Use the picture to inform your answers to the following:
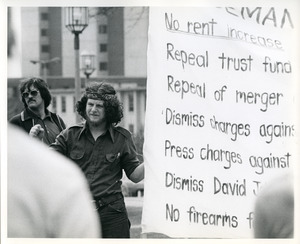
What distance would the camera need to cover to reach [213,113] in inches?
466

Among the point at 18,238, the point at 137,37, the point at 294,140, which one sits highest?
the point at 137,37

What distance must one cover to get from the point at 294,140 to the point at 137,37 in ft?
4.64

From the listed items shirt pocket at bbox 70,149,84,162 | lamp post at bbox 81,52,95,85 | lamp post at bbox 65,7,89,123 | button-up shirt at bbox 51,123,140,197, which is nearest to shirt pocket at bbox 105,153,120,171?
button-up shirt at bbox 51,123,140,197

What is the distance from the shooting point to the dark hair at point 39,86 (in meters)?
11.9

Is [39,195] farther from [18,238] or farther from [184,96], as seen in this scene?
[184,96]

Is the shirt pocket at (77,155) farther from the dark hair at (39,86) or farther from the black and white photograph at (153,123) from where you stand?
the dark hair at (39,86)

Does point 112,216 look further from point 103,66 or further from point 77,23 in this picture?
point 77,23

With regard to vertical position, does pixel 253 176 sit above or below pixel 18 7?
below

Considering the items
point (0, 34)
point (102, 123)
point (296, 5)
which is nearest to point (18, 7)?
point (0, 34)

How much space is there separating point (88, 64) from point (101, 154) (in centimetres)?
69

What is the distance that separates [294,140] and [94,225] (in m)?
1.64

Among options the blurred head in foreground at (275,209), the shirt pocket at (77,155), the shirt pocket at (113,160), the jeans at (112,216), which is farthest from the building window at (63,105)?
the blurred head in foreground at (275,209)

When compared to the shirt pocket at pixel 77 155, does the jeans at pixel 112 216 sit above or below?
below

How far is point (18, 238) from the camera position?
39.1ft
